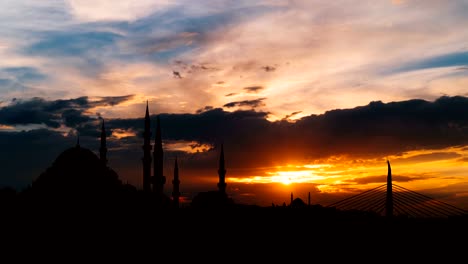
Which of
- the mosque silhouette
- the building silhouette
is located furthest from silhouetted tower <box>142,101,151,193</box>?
the building silhouette

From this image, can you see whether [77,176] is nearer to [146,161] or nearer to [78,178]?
[78,178]

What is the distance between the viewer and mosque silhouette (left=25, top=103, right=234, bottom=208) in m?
65.5

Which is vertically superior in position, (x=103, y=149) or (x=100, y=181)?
(x=103, y=149)

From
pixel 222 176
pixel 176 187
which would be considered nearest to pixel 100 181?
pixel 176 187

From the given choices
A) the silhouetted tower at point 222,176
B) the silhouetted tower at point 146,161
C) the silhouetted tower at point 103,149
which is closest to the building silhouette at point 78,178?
the silhouetted tower at point 103,149

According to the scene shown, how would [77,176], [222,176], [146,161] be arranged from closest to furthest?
[146,161] < [77,176] < [222,176]

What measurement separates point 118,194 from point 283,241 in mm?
25111

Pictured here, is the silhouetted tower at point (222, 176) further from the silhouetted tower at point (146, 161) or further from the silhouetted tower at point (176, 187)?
the silhouetted tower at point (146, 161)

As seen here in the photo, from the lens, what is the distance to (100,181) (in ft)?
229

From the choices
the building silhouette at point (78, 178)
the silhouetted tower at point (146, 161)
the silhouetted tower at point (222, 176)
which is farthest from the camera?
Answer: the silhouetted tower at point (222, 176)

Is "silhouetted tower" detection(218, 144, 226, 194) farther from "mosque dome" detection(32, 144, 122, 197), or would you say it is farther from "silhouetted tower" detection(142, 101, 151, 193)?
"mosque dome" detection(32, 144, 122, 197)

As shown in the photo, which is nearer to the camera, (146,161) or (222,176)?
(146,161)

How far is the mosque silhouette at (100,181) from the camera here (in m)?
65.5

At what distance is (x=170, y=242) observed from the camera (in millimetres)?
55875
